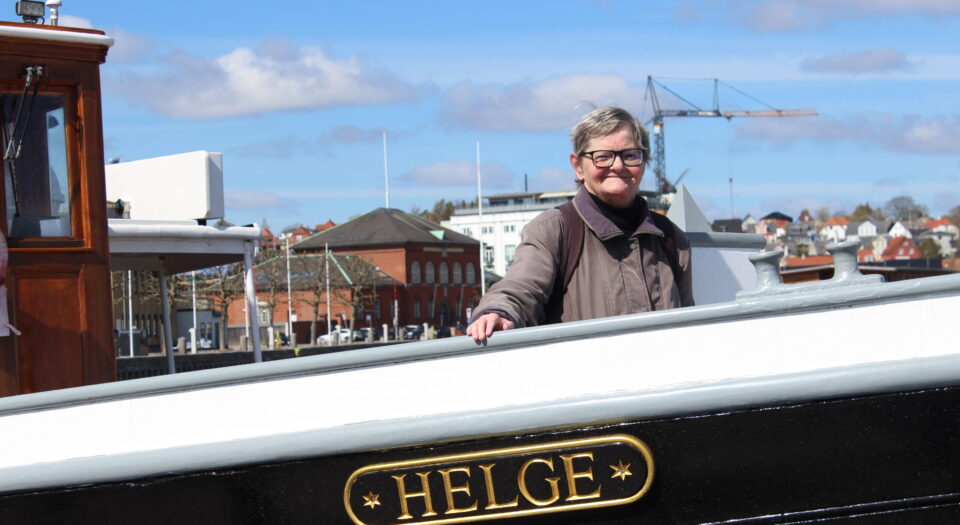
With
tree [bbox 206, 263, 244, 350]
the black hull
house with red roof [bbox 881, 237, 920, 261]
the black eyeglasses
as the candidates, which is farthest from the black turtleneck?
house with red roof [bbox 881, 237, 920, 261]

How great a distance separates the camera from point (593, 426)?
3.35 meters

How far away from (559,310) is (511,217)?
76.8m

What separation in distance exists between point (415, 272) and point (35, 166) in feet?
247

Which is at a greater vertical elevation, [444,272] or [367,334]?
[444,272]

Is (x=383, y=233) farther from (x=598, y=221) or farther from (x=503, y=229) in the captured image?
(x=598, y=221)

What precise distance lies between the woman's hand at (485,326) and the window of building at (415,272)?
76.0 meters

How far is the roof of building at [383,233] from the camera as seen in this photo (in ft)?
269

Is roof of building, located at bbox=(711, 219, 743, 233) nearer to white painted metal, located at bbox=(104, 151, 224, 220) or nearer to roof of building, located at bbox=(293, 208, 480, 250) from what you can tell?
white painted metal, located at bbox=(104, 151, 224, 220)

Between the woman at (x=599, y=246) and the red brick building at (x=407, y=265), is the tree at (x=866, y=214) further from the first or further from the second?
the woman at (x=599, y=246)

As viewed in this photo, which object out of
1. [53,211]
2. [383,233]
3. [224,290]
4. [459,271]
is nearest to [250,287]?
[53,211]

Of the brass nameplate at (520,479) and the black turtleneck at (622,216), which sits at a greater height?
the black turtleneck at (622,216)

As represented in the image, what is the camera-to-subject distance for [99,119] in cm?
527

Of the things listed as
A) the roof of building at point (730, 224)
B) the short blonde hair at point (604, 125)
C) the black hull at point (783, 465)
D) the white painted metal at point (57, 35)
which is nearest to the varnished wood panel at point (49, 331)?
the white painted metal at point (57, 35)

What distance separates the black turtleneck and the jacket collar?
2cm
